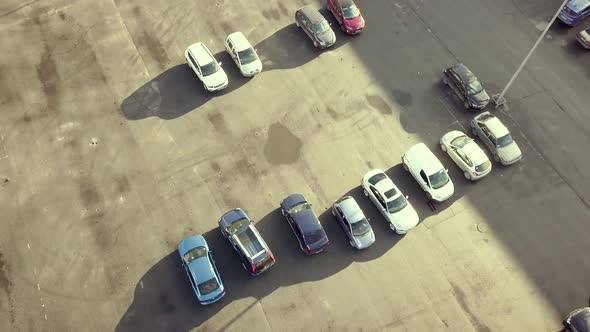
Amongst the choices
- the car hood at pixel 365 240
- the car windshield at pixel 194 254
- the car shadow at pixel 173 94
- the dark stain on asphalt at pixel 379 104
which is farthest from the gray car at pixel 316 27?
the car windshield at pixel 194 254

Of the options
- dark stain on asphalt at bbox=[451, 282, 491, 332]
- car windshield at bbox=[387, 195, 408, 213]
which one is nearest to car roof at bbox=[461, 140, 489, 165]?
car windshield at bbox=[387, 195, 408, 213]

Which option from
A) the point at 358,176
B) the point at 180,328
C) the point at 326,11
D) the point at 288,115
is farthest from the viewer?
the point at 326,11

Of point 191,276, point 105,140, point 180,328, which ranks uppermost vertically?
point 105,140

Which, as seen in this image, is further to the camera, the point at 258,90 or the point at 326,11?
the point at 326,11

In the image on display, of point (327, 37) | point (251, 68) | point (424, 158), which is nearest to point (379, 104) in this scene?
point (424, 158)

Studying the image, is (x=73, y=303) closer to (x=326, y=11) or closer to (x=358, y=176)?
(x=358, y=176)

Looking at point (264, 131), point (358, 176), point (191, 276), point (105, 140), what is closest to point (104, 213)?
point (105, 140)

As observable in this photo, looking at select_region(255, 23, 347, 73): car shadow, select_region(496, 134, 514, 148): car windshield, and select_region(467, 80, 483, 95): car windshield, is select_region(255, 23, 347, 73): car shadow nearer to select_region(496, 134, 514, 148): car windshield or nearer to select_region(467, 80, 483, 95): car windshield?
select_region(467, 80, 483, 95): car windshield

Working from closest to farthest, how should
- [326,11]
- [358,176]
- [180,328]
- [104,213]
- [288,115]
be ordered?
[180,328], [104,213], [358,176], [288,115], [326,11]
